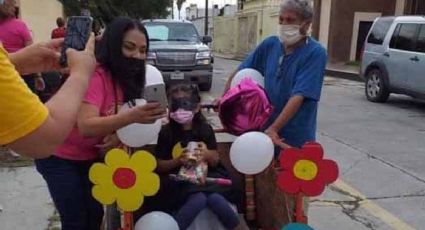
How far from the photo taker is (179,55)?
38.8 ft

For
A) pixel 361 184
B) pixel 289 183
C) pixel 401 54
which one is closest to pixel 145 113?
pixel 289 183

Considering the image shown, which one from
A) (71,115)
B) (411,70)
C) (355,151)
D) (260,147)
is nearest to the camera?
(71,115)

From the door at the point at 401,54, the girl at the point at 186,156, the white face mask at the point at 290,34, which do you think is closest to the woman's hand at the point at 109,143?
the girl at the point at 186,156

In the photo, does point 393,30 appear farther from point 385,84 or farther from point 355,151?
point 355,151

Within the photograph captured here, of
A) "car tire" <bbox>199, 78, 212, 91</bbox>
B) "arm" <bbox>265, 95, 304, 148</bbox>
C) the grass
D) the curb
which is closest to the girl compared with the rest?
"arm" <bbox>265, 95, 304, 148</bbox>

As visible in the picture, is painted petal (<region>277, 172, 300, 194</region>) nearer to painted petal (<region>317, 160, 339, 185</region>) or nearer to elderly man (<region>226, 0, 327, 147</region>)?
painted petal (<region>317, 160, 339, 185</region>)

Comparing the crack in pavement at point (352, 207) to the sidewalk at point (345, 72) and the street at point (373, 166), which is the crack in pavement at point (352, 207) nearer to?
the street at point (373, 166)

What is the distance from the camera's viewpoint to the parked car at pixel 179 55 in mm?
11750

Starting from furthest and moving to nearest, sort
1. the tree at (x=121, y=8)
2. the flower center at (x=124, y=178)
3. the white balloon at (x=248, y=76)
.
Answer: the tree at (x=121, y=8), the white balloon at (x=248, y=76), the flower center at (x=124, y=178)

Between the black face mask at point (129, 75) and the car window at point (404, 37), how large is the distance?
937cm

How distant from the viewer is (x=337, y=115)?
32.0ft

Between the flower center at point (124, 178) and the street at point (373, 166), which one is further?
the street at point (373, 166)

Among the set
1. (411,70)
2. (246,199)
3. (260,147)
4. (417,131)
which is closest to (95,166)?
(260,147)

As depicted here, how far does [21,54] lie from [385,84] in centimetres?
1024
